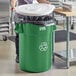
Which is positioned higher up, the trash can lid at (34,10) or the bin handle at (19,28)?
the trash can lid at (34,10)

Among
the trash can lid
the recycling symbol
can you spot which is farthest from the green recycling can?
the trash can lid

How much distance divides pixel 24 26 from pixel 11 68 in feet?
2.42

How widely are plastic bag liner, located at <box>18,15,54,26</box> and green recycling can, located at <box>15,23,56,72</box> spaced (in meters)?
0.05

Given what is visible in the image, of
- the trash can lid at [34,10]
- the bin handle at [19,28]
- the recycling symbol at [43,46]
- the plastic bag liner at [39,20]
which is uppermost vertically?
the trash can lid at [34,10]

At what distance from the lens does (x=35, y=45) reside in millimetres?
3406

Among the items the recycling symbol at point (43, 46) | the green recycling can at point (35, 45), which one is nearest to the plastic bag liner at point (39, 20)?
the green recycling can at point (35, 45)

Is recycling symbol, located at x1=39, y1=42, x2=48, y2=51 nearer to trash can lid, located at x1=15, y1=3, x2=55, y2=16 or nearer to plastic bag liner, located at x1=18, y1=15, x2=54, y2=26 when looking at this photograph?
plastic bag liner, located at x1=18, y1=15, x2=54, y2=26

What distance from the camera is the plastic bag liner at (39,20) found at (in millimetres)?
3336

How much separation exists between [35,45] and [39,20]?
363 mm

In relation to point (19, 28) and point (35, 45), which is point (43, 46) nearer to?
point (35, 45)

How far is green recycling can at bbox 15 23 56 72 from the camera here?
338cm

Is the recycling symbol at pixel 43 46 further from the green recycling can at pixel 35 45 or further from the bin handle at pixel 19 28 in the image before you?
the bin handle at pixel 19 28

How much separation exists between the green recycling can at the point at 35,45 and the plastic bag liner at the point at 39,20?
0.05 metres

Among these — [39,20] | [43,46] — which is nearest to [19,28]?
[39,20]
